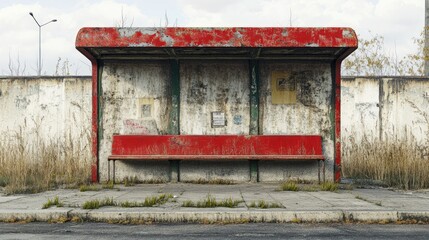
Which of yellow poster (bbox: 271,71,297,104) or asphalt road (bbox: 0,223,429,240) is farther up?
yellow poster (bbox: 271,71,297,104)

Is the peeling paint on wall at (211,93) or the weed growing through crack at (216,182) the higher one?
the peeling paint on wall at (211,93)

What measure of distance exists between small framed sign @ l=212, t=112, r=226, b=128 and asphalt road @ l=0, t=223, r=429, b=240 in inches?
193

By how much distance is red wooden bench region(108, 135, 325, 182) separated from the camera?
10883mm

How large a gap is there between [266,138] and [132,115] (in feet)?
9.36

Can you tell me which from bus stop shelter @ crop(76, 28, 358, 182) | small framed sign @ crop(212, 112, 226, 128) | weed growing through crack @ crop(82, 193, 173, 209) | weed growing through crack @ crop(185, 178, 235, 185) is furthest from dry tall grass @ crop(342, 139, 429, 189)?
weed growing through crack @ crop(82, 193, 173, 209)

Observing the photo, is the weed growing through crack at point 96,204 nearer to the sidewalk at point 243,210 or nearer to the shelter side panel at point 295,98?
the sidewalk at point 243,210

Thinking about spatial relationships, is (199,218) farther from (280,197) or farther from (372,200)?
(372,200)

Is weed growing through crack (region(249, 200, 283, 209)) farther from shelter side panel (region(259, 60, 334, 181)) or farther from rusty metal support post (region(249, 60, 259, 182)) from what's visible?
shelter side panel (region(259, 60, 334, 181))

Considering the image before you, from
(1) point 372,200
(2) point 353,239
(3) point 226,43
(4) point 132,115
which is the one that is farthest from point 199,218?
(4) point 132,115

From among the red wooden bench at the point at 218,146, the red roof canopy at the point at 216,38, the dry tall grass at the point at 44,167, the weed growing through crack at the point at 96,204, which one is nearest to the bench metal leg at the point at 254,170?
the red wooden bench at the point at 218,146

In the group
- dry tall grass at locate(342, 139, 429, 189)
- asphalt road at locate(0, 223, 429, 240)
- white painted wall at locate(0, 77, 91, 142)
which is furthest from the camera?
white painted wall at locate(0, 77, 91, 142)

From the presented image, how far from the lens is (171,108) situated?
37.0 feet

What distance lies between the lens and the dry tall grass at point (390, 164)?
10508mm

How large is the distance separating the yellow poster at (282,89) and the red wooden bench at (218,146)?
32.9 inches
